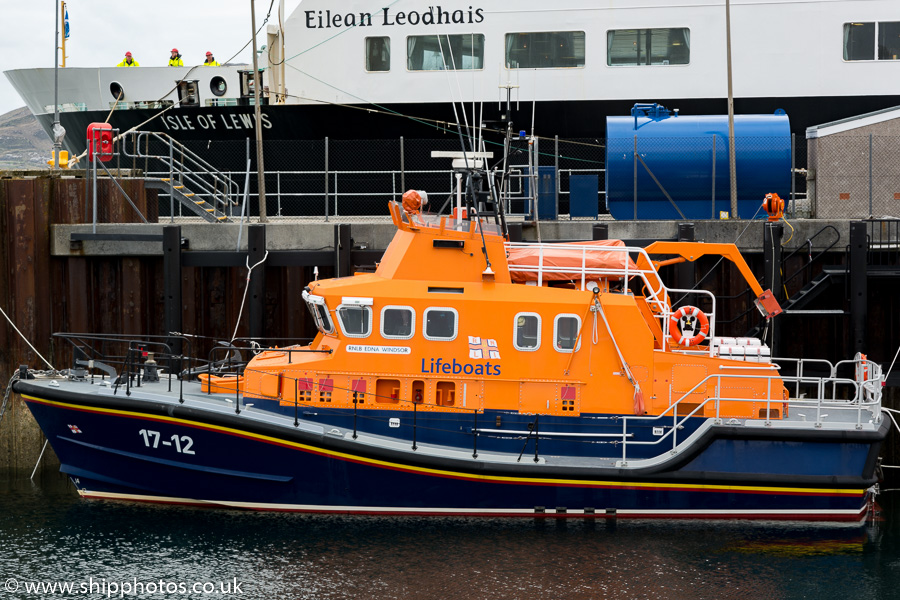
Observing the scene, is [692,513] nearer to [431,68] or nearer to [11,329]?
[11,329]

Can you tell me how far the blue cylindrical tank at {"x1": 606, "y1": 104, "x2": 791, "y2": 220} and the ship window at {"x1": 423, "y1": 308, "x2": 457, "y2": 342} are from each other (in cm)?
555

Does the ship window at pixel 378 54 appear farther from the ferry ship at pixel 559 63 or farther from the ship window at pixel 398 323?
the ship window at pixel 398 323

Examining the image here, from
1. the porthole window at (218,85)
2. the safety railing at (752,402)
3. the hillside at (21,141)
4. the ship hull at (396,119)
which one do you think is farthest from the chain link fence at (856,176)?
the hillside at (21,141)

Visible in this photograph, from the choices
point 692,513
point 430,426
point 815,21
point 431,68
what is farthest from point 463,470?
point 815,21

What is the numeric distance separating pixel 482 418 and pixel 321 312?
2044 mm

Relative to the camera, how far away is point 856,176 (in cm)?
1398

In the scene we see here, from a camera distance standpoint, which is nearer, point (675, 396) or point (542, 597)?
point (542, 597)

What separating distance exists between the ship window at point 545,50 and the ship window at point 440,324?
374 inches

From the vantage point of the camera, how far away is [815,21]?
58.0 feet

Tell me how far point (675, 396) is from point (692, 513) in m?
1.24

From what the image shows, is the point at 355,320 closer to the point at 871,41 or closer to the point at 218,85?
the point at 218,85

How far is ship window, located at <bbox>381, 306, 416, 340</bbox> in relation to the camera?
984 centimetres

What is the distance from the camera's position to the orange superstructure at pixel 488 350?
9828 mm

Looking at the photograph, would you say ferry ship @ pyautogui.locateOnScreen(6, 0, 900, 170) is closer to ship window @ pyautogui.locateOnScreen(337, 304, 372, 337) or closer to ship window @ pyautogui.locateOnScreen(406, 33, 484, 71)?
ship window @ pyautogui.locateOnScreen(406, 33, 484, 71)
